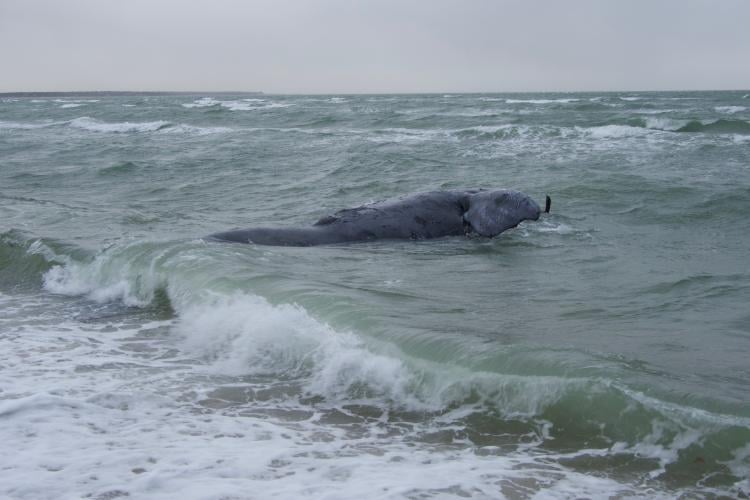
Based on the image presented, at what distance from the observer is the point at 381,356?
5277mm

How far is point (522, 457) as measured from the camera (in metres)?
3.93

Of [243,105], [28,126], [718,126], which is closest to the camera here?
[718,126]

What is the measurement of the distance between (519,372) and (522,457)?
0.94m

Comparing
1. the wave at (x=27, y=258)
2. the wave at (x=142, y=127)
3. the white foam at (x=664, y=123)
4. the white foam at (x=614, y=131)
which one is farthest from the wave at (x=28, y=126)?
the wave at (x=27, y=258)

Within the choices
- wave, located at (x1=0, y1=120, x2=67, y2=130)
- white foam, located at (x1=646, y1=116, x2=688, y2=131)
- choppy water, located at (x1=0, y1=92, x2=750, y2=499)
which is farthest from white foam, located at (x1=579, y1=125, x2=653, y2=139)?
wave, located at (x1=0, y1=120, x2=67, y2=130)

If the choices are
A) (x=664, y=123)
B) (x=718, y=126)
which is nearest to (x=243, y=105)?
(x=664, y=123)

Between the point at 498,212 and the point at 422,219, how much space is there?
3.00 feet

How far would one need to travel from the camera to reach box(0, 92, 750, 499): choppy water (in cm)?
375

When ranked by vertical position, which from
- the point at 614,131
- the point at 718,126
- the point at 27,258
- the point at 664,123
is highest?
the point at 664,123

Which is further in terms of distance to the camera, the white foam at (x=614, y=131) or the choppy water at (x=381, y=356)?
the white foam at (x=614, y=131)

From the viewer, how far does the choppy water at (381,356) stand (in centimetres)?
375

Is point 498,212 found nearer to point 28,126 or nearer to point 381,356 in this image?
point 381,356

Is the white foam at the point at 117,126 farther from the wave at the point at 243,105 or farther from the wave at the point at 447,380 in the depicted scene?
the wave at the point at 447,380

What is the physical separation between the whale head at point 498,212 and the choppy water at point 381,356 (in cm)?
26
